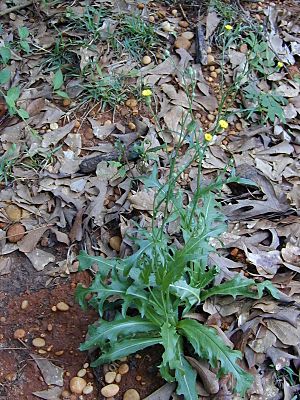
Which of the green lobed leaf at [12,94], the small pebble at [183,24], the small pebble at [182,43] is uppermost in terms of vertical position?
the small pebble at [183,24]

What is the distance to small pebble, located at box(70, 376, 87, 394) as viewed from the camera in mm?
2490

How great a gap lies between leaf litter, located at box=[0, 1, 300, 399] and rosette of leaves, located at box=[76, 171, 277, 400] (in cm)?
10

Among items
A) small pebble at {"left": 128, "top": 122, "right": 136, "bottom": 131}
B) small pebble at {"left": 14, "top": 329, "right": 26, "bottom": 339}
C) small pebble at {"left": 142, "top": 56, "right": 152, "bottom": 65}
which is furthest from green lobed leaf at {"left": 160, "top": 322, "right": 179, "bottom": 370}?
small pebble at {"left": 142, "top": 56, "right": 152, "bottom": 65}

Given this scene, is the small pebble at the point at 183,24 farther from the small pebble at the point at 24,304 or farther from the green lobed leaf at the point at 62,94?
the small pebble at the point at 24,304

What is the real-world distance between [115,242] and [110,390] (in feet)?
2.26

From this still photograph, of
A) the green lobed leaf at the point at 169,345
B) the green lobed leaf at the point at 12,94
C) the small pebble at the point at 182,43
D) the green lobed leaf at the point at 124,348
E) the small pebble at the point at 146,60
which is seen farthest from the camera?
the small pebble at the point at 182,43

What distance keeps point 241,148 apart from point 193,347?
124 centimetres

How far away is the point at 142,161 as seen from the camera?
314 centimetres

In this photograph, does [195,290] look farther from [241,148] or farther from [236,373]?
[241,148]

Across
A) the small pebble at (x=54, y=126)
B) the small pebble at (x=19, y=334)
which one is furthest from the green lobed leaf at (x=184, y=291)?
the small pebble at (x=54, y=126)

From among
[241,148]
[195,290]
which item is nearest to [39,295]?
[195,290]

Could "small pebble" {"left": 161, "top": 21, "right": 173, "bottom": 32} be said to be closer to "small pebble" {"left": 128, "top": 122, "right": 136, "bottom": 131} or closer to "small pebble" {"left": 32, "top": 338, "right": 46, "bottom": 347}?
"small pebble" {"left": 128, "top": 122, "right": 136, "bottom": 131}

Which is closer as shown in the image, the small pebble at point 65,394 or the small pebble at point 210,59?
the small pebble at point 65,394

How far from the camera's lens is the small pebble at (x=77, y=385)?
8.17 ft
